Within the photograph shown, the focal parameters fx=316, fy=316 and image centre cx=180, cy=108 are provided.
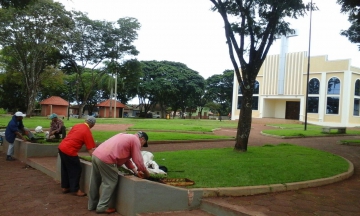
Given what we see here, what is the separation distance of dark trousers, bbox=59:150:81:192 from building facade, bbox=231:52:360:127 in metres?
35.1

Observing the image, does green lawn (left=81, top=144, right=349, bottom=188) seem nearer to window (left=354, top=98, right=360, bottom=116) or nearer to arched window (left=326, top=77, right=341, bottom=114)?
arched window (left=326, top=77, right=341, bottom=114)

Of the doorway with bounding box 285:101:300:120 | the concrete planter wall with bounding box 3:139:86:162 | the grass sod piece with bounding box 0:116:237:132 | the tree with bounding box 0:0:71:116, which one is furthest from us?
the doorway with bounding box 285:101:300:120

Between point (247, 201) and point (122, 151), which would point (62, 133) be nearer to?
point (122, 151)

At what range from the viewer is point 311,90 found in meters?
A: 38.0

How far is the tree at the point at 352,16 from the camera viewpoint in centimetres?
1054

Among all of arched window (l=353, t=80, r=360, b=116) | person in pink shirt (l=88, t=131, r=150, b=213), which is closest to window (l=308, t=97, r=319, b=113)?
arched window (l=353, t=80, r=360, b=116)

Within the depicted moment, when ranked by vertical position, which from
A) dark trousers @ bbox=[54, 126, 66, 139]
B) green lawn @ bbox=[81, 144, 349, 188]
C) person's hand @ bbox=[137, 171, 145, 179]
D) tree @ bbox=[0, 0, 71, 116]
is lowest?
green lawn @ bbox=[81, 144, 349, 188]

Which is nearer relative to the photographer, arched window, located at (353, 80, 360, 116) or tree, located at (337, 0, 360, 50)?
tree, located at (337, 0, 360, 50)

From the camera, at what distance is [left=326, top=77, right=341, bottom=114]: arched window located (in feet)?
117

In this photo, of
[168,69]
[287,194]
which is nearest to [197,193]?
[287,194]

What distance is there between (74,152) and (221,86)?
51.6 metres

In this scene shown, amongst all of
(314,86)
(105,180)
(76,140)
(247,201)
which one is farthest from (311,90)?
(105,180)

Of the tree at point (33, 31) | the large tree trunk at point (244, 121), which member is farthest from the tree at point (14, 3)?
the tree at point (33, 31)

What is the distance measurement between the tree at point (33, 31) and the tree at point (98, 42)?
2294mm
